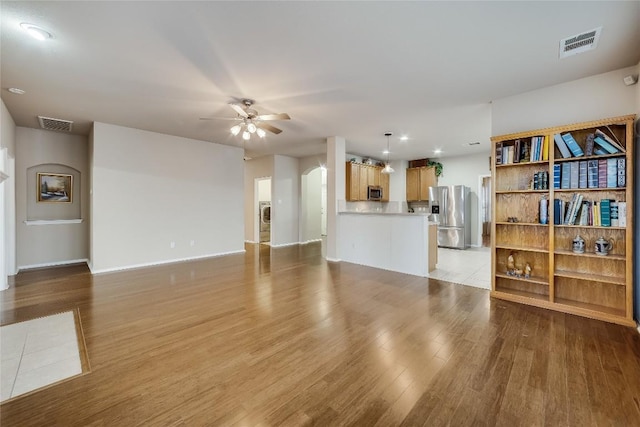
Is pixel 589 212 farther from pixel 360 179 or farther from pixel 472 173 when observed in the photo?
pixel 472 173

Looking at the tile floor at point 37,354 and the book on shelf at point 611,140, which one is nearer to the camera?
the tile floor at point 37,354

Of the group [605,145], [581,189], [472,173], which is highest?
[472,173]

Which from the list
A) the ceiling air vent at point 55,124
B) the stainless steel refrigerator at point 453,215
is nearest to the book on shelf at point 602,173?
the stainless steel refrigerator at point 453,215

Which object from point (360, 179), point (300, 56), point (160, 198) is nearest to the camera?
point (300, 56)

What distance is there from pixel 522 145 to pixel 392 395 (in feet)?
11.5

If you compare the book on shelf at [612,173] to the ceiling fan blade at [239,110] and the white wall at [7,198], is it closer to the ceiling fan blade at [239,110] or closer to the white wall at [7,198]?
the ceiling fan blade at [239,110]

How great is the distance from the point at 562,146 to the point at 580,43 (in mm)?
1172

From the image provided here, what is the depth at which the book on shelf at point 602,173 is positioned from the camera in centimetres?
304

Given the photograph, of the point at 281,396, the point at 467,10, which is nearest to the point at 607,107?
the point at 467,10

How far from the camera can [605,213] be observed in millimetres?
3045

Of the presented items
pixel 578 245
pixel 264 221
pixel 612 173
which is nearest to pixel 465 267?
pixel 578 245

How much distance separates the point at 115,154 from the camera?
5.21 metres

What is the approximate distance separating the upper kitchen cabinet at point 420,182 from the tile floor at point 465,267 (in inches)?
78.1

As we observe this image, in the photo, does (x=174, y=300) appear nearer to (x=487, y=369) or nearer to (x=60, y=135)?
(x=487, y=369)
